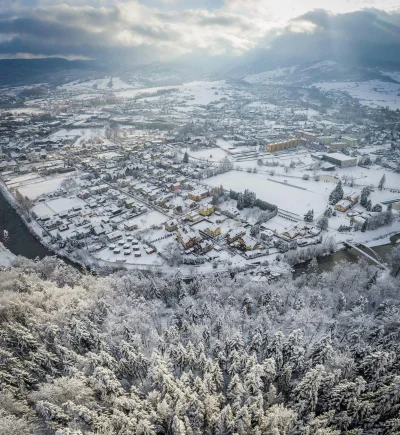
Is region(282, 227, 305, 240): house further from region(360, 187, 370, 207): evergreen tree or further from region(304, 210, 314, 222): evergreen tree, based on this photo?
region(360, 187, 370, 207): evergreen tree

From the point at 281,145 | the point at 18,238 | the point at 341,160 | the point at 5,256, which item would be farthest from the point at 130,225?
the point at 281,145

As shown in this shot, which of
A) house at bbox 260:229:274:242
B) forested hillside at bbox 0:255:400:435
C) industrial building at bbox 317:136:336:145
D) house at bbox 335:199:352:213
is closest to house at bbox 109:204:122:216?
forested hillside at bbox 0:255:400:435

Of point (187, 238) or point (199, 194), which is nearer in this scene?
point (187, 238)

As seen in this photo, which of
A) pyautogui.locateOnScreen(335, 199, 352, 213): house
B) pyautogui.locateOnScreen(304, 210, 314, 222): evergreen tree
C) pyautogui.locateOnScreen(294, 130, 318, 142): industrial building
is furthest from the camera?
pyautogui.locateOnScreen(294, 130, 318, 142): industrial building

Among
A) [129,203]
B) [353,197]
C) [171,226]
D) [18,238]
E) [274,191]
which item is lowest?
[18,238]

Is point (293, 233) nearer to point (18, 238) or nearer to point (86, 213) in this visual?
point (86, 213)
